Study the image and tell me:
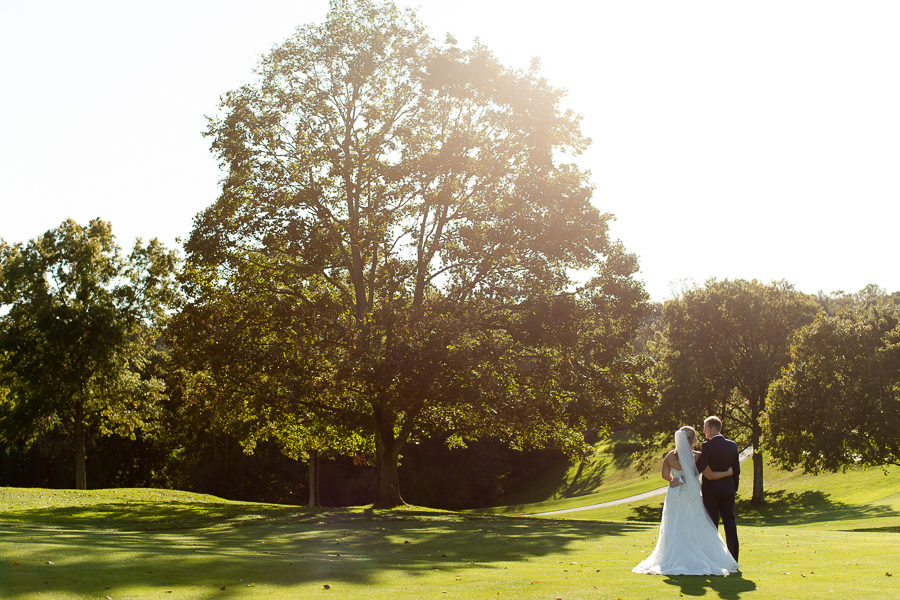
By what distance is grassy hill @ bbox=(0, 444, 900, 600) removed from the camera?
32.8 feet

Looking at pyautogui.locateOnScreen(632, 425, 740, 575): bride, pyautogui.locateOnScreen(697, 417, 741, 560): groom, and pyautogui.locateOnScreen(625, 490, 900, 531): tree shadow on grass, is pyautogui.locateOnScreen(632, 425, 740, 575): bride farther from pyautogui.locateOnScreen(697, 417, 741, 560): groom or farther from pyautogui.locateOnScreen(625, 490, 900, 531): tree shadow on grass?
pyautogui.locateOnScreen(625, 490, 900, 531): tree shadow on grass

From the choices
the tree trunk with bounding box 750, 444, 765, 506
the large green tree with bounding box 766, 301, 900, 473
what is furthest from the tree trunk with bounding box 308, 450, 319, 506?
the large green tree with bounding box 766, 301, 900, 473

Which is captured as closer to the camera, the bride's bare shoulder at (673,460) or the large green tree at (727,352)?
the bride's bare shoulder at (673,460)

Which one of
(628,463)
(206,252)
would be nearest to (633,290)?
(206,252)

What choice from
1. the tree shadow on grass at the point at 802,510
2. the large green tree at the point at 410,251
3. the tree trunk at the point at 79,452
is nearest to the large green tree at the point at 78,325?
the tree trunk at the point at 79,452

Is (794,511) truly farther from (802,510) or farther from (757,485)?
(757,485)

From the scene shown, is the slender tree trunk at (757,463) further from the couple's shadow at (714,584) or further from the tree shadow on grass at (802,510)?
the couple's shadow at (714,584)

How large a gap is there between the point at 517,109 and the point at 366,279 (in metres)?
9.38

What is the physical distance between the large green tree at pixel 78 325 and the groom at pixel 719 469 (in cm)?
3771

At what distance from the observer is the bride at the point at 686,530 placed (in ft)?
38.8

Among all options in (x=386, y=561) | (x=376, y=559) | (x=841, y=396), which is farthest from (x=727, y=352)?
(x=386, y=561)

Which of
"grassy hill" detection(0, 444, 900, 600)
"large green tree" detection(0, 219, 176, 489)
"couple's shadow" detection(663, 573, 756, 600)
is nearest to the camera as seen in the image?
"couple's shadow" detection(663, 573, 756, 600)

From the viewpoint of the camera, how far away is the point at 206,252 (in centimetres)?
3003

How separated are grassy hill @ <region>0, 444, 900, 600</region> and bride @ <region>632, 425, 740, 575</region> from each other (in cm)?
41
